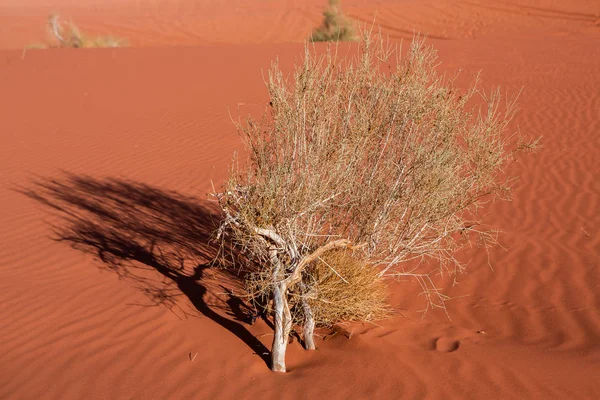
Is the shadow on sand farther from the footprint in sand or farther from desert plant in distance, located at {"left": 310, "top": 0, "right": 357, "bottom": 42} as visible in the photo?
desert plant in distance, located at {"left": 310, "top": 0, "right": 357, "bottom": 42}

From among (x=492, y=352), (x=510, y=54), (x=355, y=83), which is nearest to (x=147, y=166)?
(x=355, y=83)

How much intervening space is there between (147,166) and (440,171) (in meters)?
6.29

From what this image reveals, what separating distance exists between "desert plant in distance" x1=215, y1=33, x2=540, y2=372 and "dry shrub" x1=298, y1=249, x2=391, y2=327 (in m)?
0.01

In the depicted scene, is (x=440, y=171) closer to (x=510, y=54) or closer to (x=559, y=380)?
(x=559, y=380)

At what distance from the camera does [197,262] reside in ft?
19.7

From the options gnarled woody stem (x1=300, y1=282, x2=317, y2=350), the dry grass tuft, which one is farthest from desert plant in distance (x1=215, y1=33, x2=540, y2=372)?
the dry grass tuft

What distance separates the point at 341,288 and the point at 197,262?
78.3 inches

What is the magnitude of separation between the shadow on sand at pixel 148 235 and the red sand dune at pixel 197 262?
35mm

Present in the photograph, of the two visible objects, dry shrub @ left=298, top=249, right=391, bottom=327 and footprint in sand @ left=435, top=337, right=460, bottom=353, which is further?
dry shrub @ left=298, top=249, right=391, bottom=327

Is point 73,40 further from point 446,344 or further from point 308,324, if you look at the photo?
point 446,344

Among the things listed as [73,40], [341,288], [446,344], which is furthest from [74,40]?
[446,344]

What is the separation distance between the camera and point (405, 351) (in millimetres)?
4371

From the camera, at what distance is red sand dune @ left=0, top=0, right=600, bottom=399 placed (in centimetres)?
394

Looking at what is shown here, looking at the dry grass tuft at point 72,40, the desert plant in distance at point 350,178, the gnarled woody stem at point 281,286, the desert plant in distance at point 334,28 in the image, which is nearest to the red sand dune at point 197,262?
the gnarled woody stem at point 281,286
